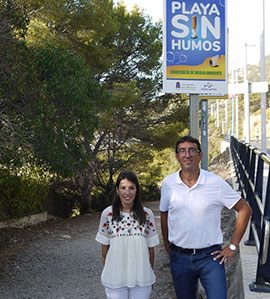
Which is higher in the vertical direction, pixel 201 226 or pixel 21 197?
pixel 201 226

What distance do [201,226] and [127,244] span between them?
52 cm

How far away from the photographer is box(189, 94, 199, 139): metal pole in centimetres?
Answer: 405

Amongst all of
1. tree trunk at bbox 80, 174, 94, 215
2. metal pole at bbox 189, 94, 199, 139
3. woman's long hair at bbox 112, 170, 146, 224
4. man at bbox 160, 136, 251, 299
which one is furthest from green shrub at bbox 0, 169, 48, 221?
man at bbox 160, 136, 251, 299

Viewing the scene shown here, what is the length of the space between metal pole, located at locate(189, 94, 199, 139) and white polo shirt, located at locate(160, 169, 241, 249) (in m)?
1.27

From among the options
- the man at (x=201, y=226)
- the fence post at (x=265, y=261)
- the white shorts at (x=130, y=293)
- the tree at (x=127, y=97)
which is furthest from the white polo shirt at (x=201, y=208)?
the tree at (x=127, y=97)

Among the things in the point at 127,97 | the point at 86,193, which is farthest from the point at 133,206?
the point at 86,193

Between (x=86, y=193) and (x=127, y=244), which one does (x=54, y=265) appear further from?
(x=86, y=193)

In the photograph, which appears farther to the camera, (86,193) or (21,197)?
(86,193)

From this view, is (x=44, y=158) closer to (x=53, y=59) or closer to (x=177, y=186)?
(x=53, y=59)

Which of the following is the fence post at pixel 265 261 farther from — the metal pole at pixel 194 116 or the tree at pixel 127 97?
the tree at pixel 127 97

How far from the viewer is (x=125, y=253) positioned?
116 inches

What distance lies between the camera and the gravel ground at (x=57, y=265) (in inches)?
300

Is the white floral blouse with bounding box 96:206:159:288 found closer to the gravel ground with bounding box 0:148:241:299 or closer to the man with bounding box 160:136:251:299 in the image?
the man with bounding box 160:136:251:299

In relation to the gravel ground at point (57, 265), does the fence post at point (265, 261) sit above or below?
above
